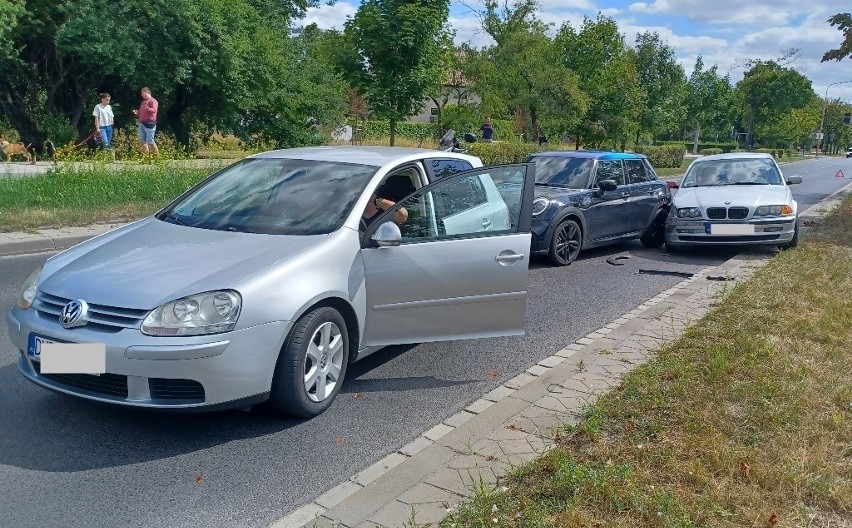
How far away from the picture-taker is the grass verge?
3139mm

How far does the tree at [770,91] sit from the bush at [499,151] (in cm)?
4297

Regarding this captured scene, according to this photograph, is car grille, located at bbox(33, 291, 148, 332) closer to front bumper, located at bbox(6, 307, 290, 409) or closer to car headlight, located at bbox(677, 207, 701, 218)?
front bumper, located at bbox(6, 307, 290, 409)

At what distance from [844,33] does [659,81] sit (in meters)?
19.6

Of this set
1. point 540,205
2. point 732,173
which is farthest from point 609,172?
point 732,173

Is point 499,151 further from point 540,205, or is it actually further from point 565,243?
point 540,205

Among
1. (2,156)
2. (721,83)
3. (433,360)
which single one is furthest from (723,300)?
(721,83)

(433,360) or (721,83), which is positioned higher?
(721,83)

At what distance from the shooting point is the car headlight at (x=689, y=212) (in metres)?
10.6

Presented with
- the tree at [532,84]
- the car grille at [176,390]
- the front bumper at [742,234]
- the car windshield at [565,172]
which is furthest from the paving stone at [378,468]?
the tree at [532,84]

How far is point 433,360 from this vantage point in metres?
5.60

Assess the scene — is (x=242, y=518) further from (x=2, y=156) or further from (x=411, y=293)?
(x=2, y=156)

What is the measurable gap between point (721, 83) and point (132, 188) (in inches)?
2044

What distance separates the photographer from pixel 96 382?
3797 millimetres

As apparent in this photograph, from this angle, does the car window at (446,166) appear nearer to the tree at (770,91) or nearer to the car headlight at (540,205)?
the car headlight at (540,205)
